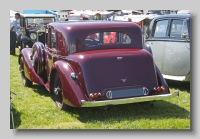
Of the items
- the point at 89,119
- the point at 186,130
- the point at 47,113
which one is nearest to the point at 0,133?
the point at 47,113

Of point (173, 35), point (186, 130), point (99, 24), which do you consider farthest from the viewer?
point (173, 35)

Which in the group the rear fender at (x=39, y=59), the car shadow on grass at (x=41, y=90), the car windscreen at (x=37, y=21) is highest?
the car windscreen at (x=37, y=21)

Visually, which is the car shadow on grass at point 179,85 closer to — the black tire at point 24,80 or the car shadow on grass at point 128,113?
the car shadow on grass at point 128,113

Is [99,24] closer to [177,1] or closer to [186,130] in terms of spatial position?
[177,1]

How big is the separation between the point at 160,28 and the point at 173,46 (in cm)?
55

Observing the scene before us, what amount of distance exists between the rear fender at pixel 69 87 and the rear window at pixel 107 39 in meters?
0.41

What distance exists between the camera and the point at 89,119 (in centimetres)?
556

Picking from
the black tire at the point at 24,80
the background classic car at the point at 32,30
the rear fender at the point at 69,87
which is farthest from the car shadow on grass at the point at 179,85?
the black tire at the point at 24,80

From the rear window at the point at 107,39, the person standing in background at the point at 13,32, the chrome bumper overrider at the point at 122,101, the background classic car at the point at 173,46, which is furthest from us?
the background classic car at the point at 173,46

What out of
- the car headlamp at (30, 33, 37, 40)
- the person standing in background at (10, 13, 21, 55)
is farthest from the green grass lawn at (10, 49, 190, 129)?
the car headlamp at (30, 33, 37, 40)

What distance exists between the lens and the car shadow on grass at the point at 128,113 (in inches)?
219

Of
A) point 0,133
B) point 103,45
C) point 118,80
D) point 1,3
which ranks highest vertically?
point 1,3

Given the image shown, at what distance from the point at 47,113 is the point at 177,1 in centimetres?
208

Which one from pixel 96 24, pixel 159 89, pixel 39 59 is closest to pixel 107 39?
pixel 96 24
